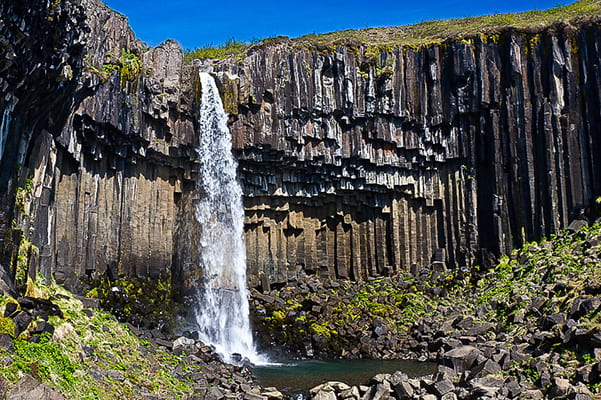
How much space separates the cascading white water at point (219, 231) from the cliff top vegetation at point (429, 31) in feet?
17.5

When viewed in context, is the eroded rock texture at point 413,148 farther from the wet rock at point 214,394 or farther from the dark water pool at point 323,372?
the wet rock at point 214,394

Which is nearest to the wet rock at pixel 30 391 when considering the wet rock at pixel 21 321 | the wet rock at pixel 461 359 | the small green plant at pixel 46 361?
the small green plant at pixel 46 361

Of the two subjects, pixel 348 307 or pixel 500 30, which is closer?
pixel 348 307

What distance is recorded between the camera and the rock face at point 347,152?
25.3 m

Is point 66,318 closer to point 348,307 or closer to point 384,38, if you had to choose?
point 348,307

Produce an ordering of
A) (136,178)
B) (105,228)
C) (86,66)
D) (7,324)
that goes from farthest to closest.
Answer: (136,178)
(105,228)
(86,66)
(7,324)

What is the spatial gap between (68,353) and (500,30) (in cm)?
2636

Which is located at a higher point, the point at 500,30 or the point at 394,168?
the point at 500,30

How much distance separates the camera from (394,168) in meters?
32.3

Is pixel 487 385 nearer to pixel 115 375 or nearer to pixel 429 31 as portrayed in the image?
pixel 115 375

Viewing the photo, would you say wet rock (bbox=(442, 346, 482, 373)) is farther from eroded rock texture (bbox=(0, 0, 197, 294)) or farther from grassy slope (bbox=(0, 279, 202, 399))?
eroded rock texture (bbox=(0, 0, 197, 294))

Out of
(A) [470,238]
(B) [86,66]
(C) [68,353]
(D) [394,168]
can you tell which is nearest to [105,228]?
(B) [86,66]

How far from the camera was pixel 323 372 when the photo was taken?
851 inches

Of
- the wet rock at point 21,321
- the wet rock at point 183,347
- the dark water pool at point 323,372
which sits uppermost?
the wet rock at point 21,321
